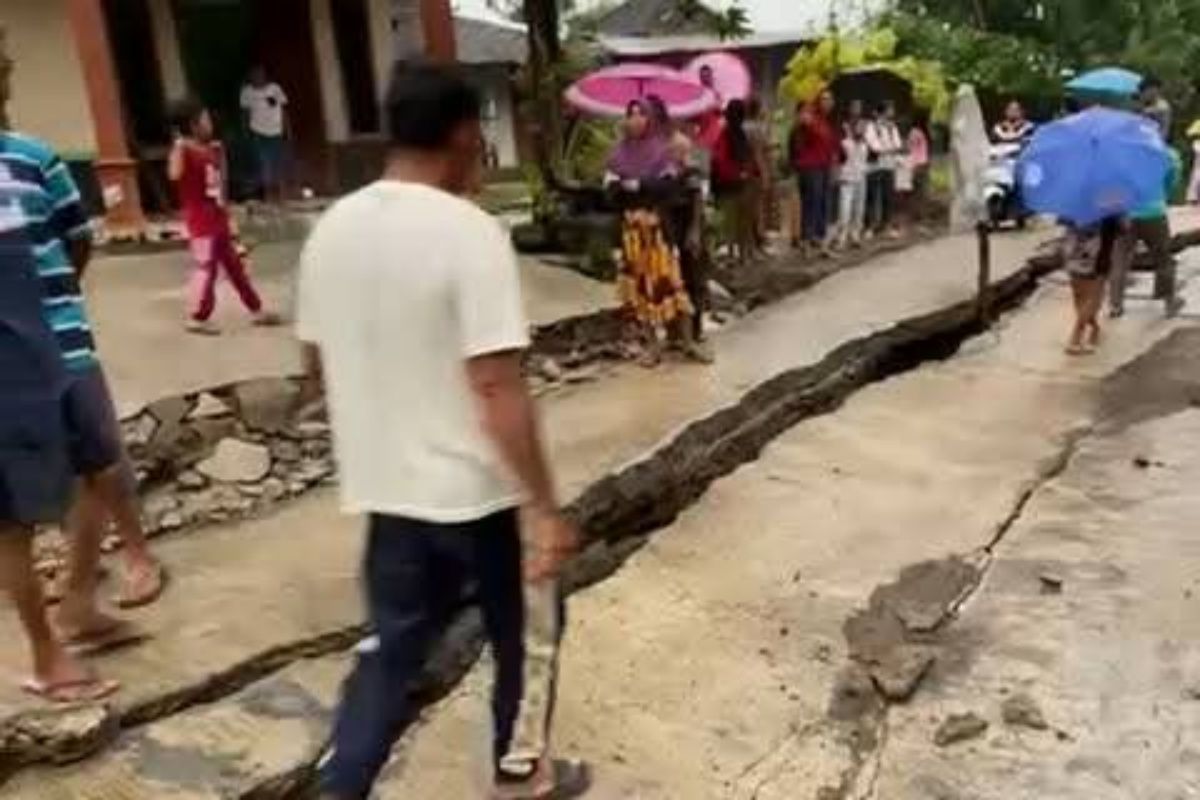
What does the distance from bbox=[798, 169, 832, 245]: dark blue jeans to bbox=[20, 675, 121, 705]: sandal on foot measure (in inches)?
450

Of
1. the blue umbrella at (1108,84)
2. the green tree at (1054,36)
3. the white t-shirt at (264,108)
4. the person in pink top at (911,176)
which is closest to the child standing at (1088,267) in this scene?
the blue umbrella at (1108,84)

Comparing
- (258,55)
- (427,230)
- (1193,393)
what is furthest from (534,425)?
(258,55)

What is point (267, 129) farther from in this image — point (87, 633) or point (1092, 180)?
point (87, 633)

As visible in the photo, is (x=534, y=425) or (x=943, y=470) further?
(x=943, y=470)

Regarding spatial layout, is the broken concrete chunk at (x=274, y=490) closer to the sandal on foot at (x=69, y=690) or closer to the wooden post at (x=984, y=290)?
the sandal on foot at (x=69, y=690)

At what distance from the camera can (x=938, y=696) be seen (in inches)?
174

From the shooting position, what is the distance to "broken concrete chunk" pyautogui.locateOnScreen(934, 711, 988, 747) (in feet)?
13.4

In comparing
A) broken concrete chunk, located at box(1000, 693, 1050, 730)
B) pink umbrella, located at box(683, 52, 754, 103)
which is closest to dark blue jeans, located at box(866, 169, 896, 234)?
pink umbrella, located at box(683, 52, 754, 103)

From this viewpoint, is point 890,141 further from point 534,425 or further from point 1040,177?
point 534,425

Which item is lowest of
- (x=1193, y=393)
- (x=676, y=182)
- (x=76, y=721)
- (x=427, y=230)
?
(x=1193, y=393)

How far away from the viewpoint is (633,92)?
10.5 m

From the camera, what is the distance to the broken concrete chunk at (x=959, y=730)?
13.4 feet

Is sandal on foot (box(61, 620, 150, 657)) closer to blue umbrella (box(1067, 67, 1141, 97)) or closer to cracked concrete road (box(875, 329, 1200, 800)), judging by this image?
cracked concrete road (box(875, 329, 1200, 800))

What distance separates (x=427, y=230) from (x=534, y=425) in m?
0.44
